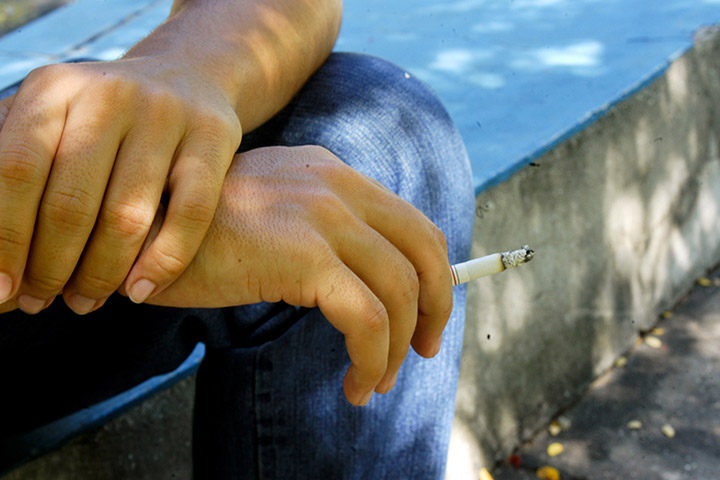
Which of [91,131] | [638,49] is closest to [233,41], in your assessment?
[91,131]

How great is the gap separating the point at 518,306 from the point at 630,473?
0.45 meters

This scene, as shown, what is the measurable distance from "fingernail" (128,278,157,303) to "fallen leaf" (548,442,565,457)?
1.43m

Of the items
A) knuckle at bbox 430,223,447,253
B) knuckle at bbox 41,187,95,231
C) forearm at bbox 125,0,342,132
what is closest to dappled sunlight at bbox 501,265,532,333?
forearm at bbox 125,0,342,132

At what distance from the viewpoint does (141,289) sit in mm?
714

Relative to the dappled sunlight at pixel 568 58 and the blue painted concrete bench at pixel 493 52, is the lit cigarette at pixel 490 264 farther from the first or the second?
the dappled sunlight at pixel 568 58

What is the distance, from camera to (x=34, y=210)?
0.66 metres

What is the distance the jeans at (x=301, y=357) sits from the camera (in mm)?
940

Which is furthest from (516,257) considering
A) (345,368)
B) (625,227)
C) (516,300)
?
(625,227)

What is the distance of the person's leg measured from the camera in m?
0.95

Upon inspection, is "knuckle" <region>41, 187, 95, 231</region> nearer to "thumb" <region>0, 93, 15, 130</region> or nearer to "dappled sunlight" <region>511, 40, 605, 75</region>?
"thumb" <region>0, 93, 15, 130</region>

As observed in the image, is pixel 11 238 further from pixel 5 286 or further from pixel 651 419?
pixel 651 419

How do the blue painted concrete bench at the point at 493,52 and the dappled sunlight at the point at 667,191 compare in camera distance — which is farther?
the dappled sunlight at the point at 667,191

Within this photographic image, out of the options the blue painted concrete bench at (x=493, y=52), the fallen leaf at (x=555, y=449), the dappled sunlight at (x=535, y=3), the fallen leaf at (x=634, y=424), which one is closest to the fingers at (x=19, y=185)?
the blue painted concrete bench at (x=493, y=52)

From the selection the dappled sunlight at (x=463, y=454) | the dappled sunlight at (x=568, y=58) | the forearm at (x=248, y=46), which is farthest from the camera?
the dappled sunlight at (x=568, y=58)
